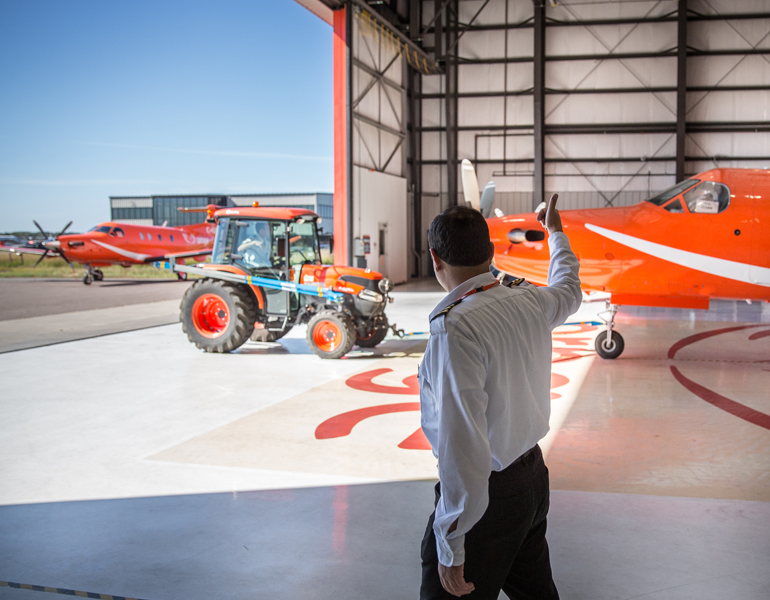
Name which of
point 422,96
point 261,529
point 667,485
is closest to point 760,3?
point 422,96

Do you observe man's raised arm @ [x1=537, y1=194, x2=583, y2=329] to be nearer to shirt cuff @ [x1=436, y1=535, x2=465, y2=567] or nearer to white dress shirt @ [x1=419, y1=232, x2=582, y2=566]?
white dress shirt @ [x1=419, y1=232, x2=582, y2=566]

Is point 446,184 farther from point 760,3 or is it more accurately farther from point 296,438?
point 296,438

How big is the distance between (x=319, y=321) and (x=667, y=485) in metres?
4.98

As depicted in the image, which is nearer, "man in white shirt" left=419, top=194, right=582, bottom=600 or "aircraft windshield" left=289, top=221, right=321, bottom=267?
"man in white shirt" left=419, top=194, right=582, bottom=600

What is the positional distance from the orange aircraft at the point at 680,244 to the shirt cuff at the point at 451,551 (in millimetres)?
6052

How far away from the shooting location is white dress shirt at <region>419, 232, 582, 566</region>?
1.54m

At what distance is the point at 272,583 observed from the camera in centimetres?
276

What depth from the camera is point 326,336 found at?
8102 millimetres

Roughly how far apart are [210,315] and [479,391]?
773 cm

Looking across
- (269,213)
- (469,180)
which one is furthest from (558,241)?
(469,180)

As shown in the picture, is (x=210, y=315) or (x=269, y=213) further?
(x=210, y=315)

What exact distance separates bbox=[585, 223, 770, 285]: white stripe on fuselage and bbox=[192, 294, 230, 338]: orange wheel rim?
16.9 ft

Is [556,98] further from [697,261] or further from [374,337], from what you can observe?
[374,337]

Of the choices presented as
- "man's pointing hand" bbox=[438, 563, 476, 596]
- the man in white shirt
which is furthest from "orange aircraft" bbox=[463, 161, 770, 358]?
"man's pointing hand" bbox=[438, 563, 476, 596]
